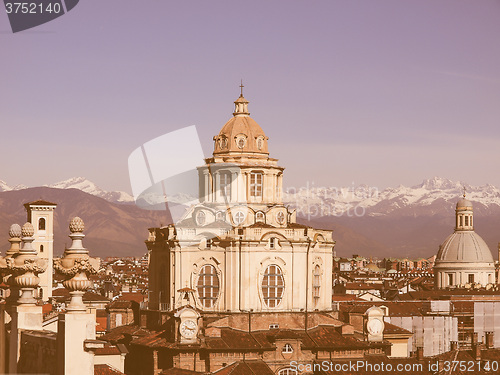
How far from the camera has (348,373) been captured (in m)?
59.4

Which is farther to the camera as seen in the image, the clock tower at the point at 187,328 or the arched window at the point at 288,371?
the arched window at the point at 288,371

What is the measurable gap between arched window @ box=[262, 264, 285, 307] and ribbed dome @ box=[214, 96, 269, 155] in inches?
312

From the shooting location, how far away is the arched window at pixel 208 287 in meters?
67.2

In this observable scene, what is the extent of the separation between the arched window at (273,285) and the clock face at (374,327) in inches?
209

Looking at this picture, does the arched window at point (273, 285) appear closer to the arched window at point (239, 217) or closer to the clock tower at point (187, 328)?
the arched window at point (239, 217)

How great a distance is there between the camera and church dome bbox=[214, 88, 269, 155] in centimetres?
7175

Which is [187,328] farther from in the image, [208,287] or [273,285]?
[273,285]

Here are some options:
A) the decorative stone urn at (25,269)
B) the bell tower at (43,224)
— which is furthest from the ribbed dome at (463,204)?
the decorative stone urn at (25,269)

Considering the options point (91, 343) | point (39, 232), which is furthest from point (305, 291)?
point (39, 232)

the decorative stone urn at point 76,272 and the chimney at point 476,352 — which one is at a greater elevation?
the decorative stone urn at point 76,272

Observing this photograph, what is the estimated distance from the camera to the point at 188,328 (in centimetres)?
6300

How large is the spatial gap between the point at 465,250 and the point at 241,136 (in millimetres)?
81649

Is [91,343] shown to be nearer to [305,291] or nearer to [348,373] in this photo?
[348,373]

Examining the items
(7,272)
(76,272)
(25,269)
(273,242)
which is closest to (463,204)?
(273,242)
